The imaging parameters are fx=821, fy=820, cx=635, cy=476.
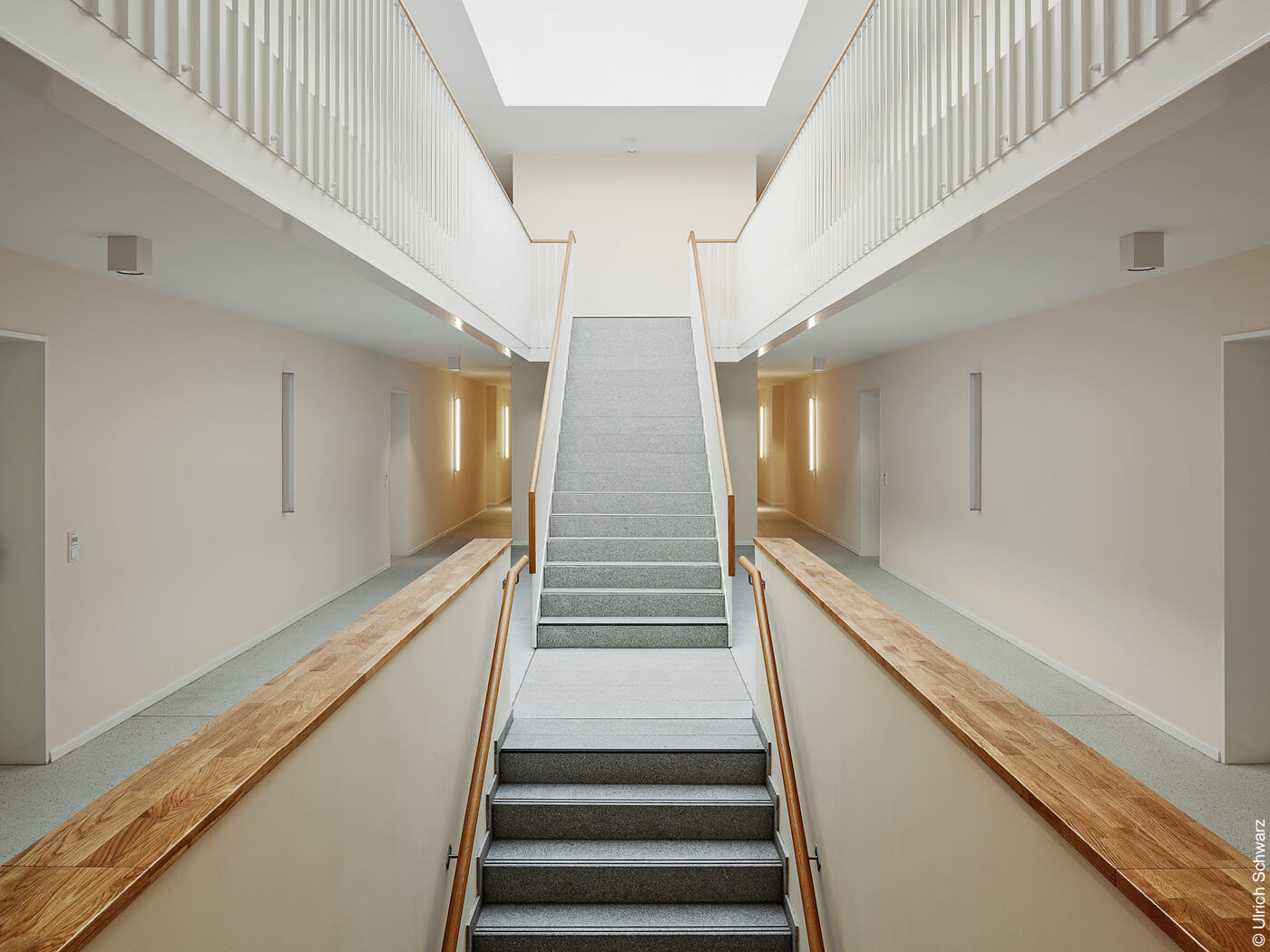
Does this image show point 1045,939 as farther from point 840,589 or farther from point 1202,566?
point 1202,566

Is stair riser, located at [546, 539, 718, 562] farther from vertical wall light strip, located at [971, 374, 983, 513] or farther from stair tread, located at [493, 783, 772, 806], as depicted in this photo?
stair tread, located at [493, 783, 772, 806]

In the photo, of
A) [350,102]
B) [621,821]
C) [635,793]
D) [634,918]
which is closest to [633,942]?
[634,918]

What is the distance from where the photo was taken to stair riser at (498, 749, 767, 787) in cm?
427

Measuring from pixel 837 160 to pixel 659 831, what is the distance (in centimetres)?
466

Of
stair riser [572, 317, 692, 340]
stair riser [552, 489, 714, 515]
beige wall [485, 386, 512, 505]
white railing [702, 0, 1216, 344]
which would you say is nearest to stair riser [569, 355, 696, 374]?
stair riser [572, 317, 692, 340]

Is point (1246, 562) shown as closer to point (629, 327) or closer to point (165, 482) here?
point (165, 482)

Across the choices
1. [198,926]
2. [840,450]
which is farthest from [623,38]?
[198,926]

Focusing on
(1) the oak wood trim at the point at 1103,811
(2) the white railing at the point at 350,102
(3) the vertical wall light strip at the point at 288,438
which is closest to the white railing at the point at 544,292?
(2) the white railing at the point at 350,102

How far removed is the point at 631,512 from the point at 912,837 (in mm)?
5434

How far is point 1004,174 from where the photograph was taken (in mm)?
3457

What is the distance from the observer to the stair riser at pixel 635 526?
7.32 meters

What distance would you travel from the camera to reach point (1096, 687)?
5543mm

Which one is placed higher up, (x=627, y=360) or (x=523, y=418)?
(x=627, y=360)

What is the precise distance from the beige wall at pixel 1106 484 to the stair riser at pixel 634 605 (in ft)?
8.32
